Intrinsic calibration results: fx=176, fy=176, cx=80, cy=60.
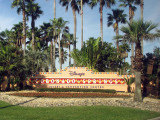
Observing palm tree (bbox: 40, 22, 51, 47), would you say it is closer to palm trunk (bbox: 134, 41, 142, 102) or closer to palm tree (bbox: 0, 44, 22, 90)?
palm tree (bbox: 0, 44, 22, 90)

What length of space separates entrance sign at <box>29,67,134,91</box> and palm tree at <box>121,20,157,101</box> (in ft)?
22.3

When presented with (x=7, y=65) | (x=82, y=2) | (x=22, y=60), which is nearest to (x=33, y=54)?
(x=22, y=60)

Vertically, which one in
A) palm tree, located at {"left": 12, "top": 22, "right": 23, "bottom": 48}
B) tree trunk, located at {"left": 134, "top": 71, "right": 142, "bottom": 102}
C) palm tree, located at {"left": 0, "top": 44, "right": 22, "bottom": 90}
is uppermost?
palm tree, located at {"left": 12, "top": 22, "right": 23, "bottom": 48}

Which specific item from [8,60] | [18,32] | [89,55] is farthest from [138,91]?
[18,32]

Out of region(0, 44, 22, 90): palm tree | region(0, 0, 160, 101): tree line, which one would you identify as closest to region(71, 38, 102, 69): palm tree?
region(0, 0, 160, 101): tree line

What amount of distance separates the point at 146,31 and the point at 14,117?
10293 mm

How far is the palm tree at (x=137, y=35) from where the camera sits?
12680mm

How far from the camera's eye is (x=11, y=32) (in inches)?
1358

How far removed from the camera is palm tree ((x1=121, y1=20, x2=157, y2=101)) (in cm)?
1268

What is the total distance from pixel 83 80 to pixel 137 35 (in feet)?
29.3

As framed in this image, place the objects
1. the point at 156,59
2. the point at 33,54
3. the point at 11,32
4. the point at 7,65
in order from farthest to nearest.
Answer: the point at 11,32
the point at 33,54
the point at 7,65
the point at 156,59

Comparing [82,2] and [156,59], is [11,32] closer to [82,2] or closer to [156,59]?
[82,2]

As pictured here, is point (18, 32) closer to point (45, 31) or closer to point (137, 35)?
point (45, 31)

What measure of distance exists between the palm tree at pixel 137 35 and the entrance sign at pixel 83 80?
6.81m
